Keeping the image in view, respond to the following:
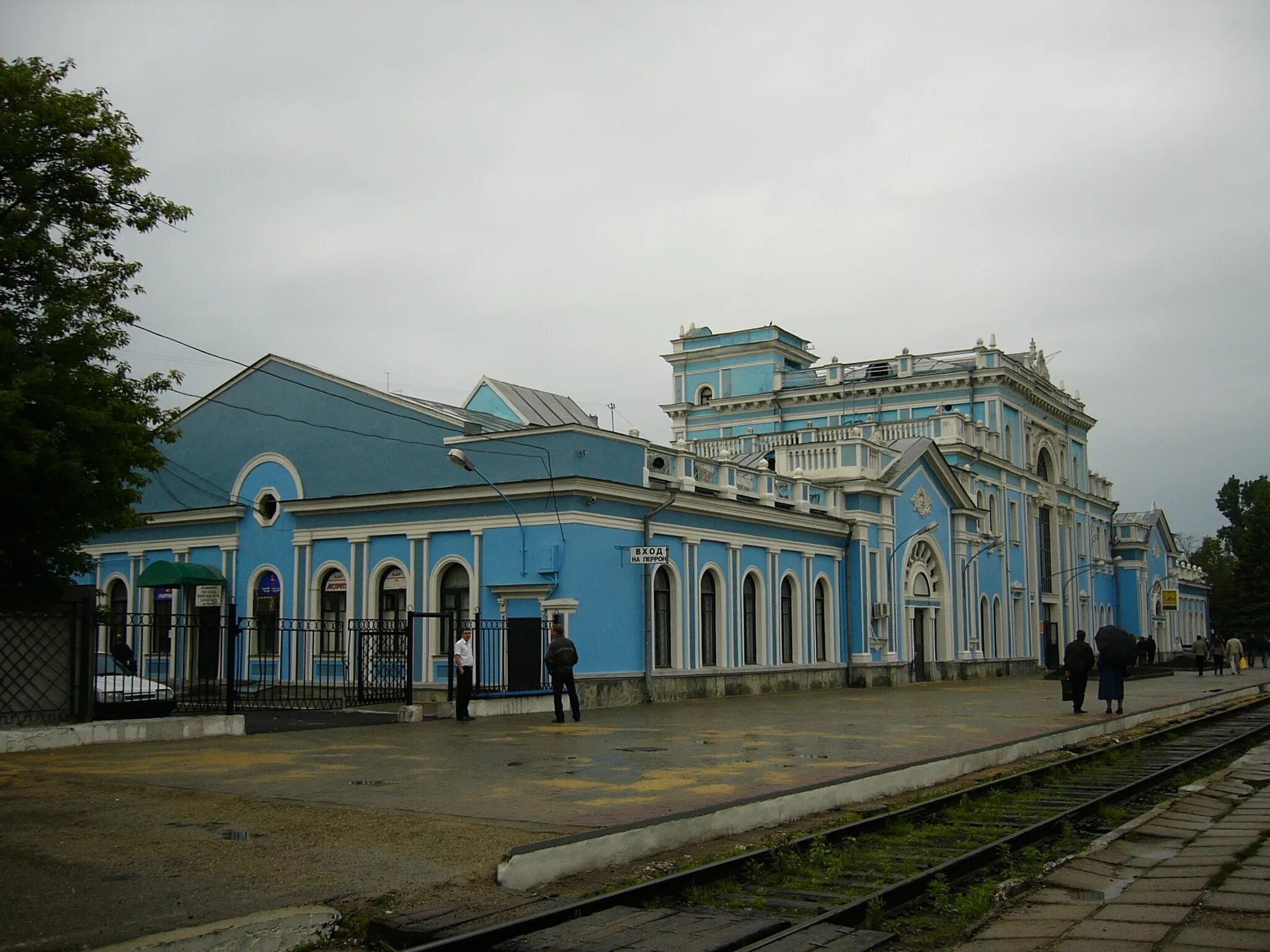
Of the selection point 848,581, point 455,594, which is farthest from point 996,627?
point 455,594

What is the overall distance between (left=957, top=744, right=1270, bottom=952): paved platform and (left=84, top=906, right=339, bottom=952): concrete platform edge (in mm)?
3518

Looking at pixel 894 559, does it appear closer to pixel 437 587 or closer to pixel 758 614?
Answer: pixel 758 614

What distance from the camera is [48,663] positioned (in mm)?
14617

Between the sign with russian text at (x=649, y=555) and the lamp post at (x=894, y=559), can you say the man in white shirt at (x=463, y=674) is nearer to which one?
the sign with russian text at (x=649, y=555)

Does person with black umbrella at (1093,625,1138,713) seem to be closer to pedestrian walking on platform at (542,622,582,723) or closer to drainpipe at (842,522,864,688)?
A: pedestrian walking on platform at (542,622,582,723)

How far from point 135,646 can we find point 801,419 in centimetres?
3263

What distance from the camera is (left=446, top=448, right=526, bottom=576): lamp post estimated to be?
23.7 meters

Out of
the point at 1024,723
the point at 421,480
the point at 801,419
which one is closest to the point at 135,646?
A: the point at 421,480

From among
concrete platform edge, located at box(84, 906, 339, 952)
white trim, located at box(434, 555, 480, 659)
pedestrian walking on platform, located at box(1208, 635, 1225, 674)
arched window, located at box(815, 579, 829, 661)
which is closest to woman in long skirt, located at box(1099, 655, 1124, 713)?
arched window, located at box(815, 579, 829, 661)

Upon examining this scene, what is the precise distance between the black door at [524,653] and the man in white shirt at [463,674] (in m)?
2.62

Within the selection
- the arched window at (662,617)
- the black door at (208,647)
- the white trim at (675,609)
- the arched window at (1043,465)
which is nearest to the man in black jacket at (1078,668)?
the white trim at (675,609)

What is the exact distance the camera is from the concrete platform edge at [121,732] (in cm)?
1407

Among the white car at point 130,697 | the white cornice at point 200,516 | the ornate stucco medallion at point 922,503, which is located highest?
the ornate stucco medallion at point 922,503

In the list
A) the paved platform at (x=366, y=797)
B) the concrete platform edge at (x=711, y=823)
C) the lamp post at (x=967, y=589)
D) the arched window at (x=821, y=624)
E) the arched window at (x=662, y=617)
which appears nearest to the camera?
the paved platform at (x=366, y=797)
